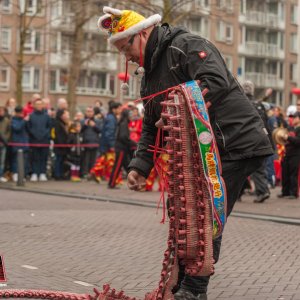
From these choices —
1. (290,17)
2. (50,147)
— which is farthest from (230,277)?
(290,17)

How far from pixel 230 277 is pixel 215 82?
2.44m

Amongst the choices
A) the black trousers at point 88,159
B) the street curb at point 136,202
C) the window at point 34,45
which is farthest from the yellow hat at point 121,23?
the window at point 34,45

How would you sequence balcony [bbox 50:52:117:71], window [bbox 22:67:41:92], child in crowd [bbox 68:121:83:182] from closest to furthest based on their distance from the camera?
child in crowd [bbox 68:121:83:182]
window [bbox 22:67:41:92]
balcony [bbox 50:52:117:71]

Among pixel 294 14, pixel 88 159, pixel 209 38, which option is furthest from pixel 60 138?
pixel 294 14

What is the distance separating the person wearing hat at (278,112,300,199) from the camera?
1767 cm

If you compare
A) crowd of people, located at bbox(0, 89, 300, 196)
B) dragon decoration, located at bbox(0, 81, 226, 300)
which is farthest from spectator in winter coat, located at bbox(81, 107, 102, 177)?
dragon decoration, located at bbox(0, 81, 226, 300)

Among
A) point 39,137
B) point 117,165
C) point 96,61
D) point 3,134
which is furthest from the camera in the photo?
point 96,61

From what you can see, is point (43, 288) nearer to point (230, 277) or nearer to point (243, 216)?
point (230, 277)

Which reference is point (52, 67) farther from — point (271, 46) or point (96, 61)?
point (271, 46)

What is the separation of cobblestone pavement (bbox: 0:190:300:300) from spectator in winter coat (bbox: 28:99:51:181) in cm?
798

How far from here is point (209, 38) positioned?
276ft

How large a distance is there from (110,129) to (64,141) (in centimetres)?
145

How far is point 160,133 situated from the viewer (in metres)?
6.23

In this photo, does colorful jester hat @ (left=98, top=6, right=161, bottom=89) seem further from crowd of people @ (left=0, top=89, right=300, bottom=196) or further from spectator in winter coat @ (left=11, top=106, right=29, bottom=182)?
spectator in winter coat @ (left=11, top=106, right=29, bottom=182)
